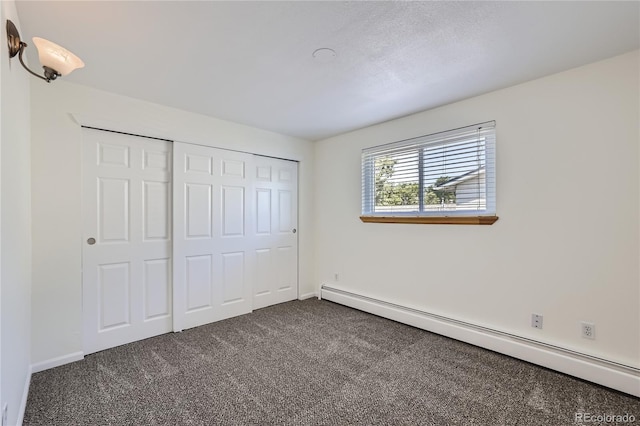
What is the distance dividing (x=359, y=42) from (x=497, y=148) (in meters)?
1.59

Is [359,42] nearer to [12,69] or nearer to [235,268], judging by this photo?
[12,69]

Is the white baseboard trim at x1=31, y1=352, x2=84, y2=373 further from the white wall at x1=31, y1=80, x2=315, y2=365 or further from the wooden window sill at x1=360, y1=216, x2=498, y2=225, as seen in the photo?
the wooden window sill at x1=360, y1=216, x2=498, y2=225

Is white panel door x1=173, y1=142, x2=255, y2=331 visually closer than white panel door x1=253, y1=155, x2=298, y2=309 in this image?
Yes

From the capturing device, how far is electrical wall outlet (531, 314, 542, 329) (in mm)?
2400

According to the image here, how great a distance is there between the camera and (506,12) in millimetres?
1604

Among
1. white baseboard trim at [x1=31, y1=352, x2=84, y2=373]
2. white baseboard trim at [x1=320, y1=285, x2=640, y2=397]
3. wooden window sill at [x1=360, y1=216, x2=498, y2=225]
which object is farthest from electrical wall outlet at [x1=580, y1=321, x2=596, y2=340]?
white baseboard trim at [x1=31, y1=352, x2=84, y2=373]

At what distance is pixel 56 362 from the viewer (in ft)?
7.76

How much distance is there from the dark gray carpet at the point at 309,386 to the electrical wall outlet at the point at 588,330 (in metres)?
0.33

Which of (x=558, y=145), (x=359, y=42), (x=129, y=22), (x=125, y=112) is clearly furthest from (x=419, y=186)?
(x=125, y=112)

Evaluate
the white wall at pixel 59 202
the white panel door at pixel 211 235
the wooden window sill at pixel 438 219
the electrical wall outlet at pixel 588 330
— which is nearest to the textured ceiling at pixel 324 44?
the white wall at pixel 59 202

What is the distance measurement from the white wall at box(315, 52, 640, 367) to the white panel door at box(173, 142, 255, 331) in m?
1.89

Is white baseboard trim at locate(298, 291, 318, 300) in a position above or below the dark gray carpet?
above

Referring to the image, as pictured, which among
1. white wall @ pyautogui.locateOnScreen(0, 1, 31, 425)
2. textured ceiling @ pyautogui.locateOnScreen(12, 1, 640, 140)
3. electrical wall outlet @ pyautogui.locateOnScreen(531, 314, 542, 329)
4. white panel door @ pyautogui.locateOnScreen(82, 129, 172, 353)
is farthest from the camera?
white panel door @ pyautogui.locateOnScreen(82, 129, 172, 353)

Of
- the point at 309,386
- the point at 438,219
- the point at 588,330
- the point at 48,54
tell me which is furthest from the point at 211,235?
the point at 588,330
